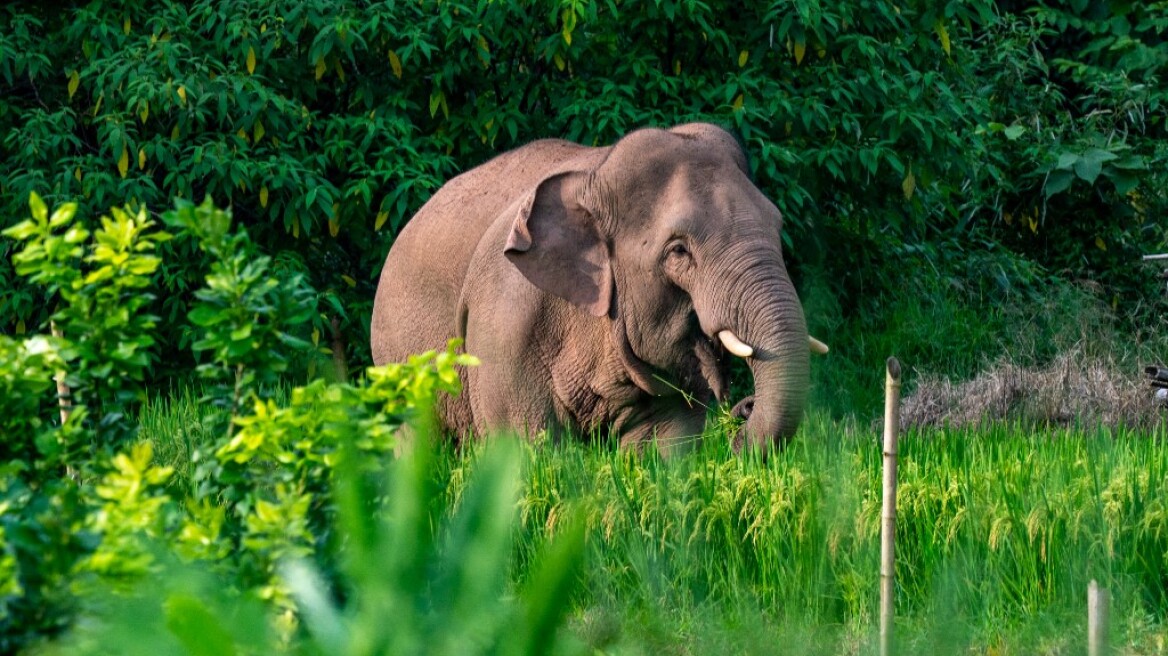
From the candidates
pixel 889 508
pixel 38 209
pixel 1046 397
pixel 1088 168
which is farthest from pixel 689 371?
pixel 1088 168

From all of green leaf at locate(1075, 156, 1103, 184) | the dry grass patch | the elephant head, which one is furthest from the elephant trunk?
green leaf at locate(1075, 156, 1103, 184)

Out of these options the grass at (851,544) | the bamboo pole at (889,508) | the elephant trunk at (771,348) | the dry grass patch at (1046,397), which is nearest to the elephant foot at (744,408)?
the elephant trunk at (771,348)

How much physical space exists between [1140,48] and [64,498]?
10114 mm

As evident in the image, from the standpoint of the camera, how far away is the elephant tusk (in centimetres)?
554

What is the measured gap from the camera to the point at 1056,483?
15.4 feet

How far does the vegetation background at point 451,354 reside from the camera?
2.33 metres

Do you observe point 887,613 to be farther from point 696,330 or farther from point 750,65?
point 750,65

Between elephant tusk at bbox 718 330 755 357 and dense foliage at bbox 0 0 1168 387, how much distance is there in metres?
2.15

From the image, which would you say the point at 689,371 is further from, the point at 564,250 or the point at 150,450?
the point at 150,450

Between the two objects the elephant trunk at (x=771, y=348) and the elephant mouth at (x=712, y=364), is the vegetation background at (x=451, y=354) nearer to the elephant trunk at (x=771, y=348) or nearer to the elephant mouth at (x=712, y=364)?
the elephant trunk at (x=771, y=348)

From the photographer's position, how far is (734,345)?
5.59m

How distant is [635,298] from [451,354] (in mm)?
3341

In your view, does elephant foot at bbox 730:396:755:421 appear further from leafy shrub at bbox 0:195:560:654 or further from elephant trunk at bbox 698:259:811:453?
leafy shrub at bbox 0:195:560:654

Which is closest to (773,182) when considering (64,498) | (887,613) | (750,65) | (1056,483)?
(750,65)
